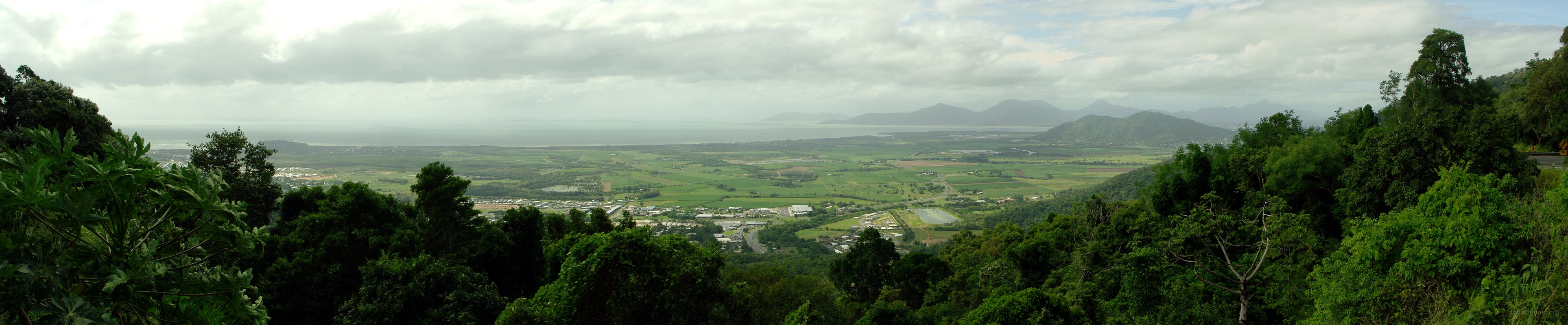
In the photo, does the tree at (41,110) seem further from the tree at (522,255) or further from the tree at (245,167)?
A: the tree at (522,255)

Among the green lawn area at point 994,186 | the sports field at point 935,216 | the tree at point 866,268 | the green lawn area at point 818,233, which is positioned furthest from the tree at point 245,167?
the green lawn area at point 994,186

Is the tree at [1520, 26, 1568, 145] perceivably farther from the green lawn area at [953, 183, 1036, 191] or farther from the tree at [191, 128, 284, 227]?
the green lawn area at [953, 183, 1036, 191]

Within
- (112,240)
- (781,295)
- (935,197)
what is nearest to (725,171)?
(935,197)

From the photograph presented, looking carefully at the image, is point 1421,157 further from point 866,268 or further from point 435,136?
point 435,136

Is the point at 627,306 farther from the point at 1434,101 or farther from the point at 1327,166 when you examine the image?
the point at 1434,101

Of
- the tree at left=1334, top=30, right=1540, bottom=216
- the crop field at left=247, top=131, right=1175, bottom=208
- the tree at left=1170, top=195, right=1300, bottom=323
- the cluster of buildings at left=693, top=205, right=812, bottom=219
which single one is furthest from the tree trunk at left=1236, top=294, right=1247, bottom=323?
the crop field at left=247, top=131, right=1175, bottom=208
